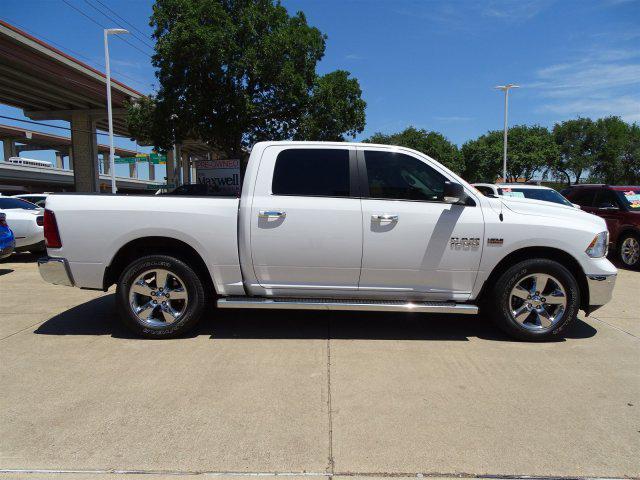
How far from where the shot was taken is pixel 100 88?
30.5 m

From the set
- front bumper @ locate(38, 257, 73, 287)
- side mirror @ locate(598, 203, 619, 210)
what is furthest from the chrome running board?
side mirror @ locate(598, 203, 619, 210)

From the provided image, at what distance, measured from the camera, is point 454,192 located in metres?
4.47

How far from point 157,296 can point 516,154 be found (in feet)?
148

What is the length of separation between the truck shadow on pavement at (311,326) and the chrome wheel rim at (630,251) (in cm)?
527

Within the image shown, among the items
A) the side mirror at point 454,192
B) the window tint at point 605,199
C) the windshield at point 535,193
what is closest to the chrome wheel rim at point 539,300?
the side mirror at point 454,192

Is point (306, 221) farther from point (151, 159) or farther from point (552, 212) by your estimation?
point (151, 159)

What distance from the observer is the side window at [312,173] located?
469cm

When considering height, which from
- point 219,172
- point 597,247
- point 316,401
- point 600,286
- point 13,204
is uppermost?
point 219,172

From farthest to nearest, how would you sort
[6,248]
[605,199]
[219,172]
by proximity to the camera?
[219,172]
[605,199]
[6,248]

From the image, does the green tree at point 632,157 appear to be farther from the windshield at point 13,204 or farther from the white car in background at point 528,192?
the windshield at point 13,204

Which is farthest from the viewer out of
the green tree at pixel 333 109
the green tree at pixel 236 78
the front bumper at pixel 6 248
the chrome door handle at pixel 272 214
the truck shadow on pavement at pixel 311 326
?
the green tree at pixel 333 109

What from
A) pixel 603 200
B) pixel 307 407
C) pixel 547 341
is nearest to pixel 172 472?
pixel 307 407

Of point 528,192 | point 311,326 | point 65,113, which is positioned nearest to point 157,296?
point 311,326

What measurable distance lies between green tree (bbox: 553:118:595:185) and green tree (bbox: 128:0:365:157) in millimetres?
32263
